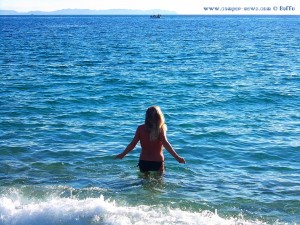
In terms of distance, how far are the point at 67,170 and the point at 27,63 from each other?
922 inches

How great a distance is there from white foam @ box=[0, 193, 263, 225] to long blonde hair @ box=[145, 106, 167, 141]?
154 centimetres

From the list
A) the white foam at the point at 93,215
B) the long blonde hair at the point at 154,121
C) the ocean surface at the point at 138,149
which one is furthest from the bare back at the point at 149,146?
the white foam at the point at 93,215

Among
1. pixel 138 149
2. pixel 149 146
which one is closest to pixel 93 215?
pixel 149 146

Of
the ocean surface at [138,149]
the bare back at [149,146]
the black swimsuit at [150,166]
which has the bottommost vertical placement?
the ocean surface at [138,149]

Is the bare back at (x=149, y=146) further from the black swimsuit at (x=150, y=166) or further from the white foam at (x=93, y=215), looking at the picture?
the white foam at (x=93, y=215)

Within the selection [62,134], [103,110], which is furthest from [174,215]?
[103,110]

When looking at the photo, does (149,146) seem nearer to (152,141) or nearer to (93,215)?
(152,141)

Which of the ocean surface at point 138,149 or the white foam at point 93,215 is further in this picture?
the ocean surface at point 138,149

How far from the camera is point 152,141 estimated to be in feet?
30.0

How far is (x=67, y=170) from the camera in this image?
34.9 ft

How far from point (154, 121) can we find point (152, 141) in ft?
1.65

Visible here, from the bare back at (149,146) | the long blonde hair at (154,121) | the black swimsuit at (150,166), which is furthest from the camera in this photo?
the black swimsuit at (150,166)

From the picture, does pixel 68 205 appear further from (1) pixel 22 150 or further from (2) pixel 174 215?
(1) pixel 22 150

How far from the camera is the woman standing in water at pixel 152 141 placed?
8811mm
